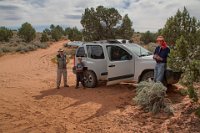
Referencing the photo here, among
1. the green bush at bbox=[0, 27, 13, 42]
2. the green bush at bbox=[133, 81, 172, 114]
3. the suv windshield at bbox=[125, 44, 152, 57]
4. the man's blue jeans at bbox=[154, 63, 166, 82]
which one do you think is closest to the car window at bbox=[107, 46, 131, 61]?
the suv windshield at bbox=[125, 44, 152, 57]

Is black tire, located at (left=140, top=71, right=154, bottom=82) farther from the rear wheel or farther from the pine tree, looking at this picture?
the pine tree

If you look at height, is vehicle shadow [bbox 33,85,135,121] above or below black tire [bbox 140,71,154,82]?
below

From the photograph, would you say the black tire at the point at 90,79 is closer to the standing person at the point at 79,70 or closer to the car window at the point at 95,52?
the standing person at the point at 79,70

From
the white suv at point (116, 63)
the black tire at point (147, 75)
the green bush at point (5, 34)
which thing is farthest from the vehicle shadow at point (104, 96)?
the green bush at point (5, 34)

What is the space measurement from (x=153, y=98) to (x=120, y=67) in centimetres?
290

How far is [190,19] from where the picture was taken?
917 centimetres

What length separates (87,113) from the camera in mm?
9148

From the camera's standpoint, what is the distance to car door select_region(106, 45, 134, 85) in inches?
454

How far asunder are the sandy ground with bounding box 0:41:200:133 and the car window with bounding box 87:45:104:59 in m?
1.29

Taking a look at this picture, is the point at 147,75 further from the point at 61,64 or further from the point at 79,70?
the point at 61,64

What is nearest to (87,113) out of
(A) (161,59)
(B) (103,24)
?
(A) (161,59)

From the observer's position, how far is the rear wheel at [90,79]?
1291cm

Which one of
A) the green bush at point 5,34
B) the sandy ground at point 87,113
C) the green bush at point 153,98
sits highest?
the green bush at point 5,34

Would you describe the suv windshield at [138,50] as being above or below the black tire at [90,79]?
above
